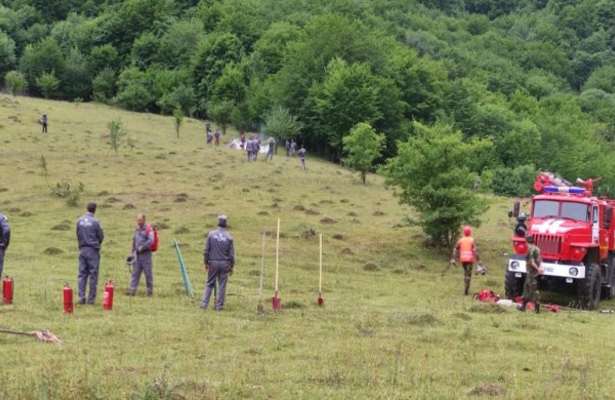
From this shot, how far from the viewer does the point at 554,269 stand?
24.3 m

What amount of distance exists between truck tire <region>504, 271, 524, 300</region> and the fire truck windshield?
103 inches

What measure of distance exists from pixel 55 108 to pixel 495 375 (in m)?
72.6

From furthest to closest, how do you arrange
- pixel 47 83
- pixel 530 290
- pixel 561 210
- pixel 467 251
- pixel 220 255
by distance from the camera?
pixel 47 83, pixel 561 210, pixel 467 251, pixel 530 290, pixel 220 255

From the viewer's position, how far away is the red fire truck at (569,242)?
24.4 m

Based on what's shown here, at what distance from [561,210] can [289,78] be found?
69.5 meters

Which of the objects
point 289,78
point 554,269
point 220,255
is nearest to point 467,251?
point 554,269

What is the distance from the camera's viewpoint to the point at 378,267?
1249 inches

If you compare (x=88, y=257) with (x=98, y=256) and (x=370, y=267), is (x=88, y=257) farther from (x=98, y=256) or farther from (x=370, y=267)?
(x=370, y=267)

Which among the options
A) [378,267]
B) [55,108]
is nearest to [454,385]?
[378,267]

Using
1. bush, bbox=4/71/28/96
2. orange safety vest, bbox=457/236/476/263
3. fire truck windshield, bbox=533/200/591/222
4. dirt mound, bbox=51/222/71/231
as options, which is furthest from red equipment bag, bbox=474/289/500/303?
bush, bbox=4/71/28/96

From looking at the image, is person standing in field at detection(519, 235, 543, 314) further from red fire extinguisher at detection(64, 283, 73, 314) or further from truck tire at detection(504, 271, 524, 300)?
red fire extinguisher at detection(64, 283, 73, 314)

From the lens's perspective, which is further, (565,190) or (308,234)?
(308,234)

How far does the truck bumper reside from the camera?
79.0 ft

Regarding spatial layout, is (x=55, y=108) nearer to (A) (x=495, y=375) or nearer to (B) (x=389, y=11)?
(A) (x=495, y=375)
